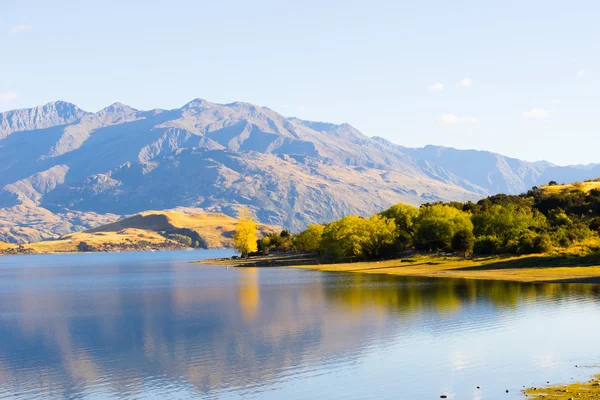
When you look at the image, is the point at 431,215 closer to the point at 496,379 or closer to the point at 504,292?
the point at 504,292

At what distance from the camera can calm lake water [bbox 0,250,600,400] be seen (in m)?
43.0

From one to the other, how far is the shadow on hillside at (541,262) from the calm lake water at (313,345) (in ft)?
80.7

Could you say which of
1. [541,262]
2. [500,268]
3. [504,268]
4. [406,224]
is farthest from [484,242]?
[406,224]

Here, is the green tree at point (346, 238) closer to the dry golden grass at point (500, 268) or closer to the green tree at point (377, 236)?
the green tree at point (377, 236)

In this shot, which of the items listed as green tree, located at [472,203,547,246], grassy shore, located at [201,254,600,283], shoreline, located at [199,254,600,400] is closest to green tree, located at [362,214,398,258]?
shoreline, located at [199,254,600,400]

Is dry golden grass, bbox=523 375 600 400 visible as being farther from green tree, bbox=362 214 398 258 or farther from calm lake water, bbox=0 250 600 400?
green tree, bbox=362 214 398 258

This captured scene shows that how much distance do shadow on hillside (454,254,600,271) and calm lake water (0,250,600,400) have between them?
968 inches

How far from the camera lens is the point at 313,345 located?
56.8m

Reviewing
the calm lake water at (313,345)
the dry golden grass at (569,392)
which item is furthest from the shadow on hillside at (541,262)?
the dry golden grass at (569,392)

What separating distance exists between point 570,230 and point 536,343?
3877 inches

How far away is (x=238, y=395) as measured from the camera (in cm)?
4119

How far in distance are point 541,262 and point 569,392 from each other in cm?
9268

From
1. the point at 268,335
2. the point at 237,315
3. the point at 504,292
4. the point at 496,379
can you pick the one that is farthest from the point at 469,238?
the point at 496,379

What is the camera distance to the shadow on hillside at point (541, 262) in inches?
4675
